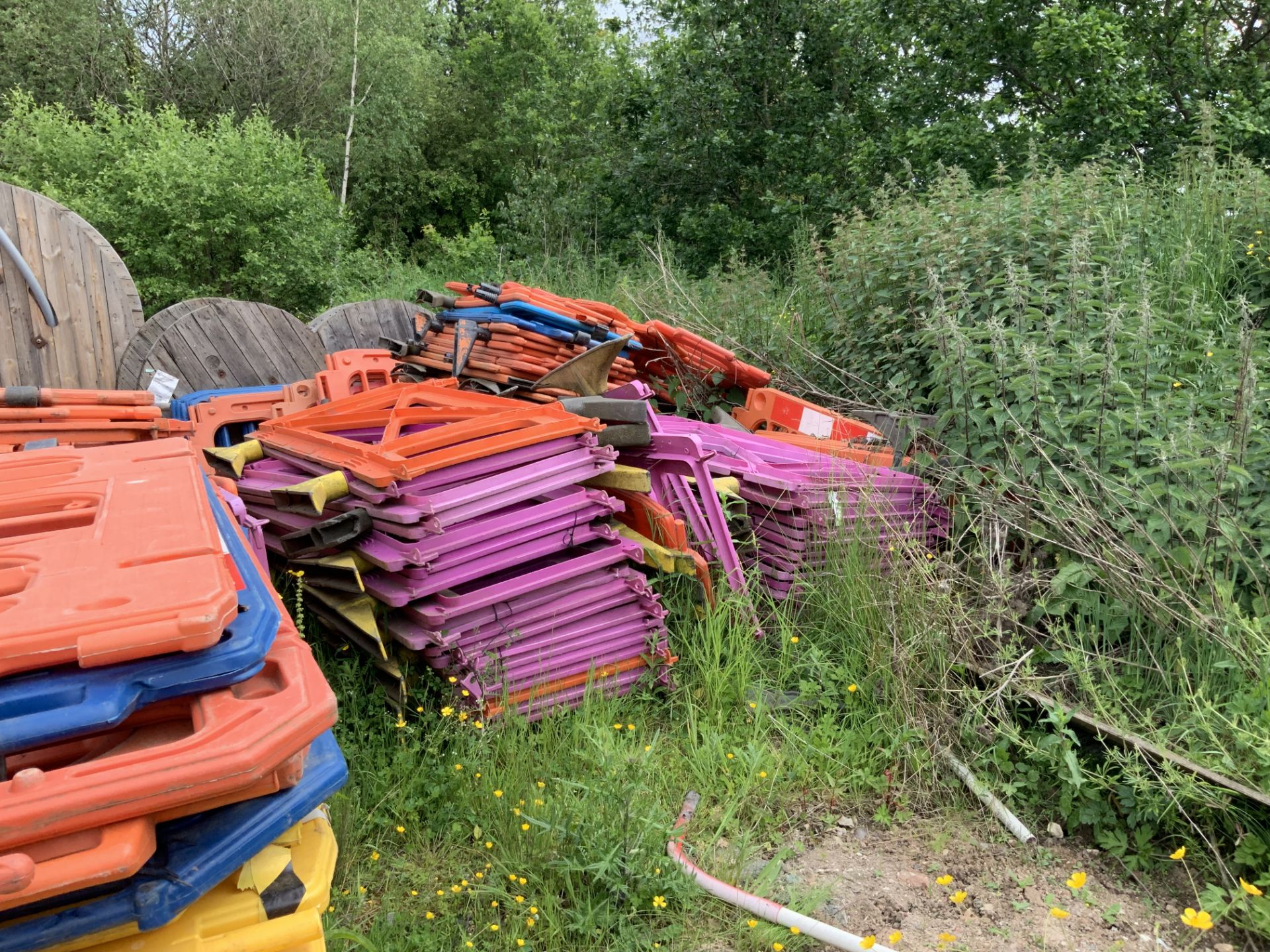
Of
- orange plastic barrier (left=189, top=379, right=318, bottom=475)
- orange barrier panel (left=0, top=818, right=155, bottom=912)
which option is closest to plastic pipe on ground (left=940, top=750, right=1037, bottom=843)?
orange barrier panel (left=0, top=818, right=155, bottom=912)

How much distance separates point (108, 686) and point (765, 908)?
76.8 inches

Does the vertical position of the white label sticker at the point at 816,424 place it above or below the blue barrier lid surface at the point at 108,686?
below

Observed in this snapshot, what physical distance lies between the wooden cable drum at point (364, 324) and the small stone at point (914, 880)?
550 cm

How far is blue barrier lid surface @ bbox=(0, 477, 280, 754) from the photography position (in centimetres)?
141

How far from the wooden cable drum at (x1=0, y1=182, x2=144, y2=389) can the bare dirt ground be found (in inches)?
214

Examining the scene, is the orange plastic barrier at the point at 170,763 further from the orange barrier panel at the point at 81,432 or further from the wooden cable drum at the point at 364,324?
the wooden cable drum at the point at 364,324

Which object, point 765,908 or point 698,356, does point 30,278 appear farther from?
point 765,908

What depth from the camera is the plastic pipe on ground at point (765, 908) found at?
2438 millimetres

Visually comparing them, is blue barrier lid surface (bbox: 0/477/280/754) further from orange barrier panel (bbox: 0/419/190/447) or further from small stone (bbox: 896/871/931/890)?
orange barrier panel (bbox: 0/419/190/447)

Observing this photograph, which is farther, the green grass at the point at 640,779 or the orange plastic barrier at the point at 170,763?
the green grass at the point at 640,779

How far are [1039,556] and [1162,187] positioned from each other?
157 inches

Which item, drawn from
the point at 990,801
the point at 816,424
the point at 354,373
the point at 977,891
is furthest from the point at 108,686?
the point at 354,373

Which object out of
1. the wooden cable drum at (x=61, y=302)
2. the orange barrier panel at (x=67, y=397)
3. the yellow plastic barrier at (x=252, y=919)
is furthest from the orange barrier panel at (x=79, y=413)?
the yellow plastic barrier at (x=252, y=919)

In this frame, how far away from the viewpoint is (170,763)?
138 cm
